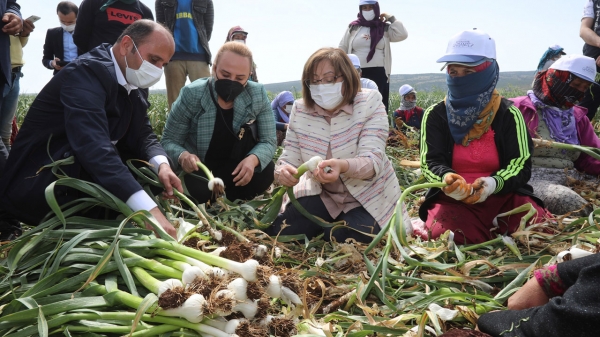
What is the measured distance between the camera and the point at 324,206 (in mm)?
2854

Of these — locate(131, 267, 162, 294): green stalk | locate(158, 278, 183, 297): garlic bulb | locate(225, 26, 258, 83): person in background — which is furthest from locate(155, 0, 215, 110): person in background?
locate(158, 278, 183, 297): garlic bulb

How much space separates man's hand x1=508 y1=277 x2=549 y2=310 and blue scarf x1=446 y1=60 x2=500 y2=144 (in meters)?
1.27

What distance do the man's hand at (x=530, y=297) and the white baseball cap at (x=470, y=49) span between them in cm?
134

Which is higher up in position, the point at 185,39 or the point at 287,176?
the point at 185,39

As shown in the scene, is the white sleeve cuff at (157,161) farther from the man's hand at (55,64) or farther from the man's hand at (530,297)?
the man's hand at (55,64)

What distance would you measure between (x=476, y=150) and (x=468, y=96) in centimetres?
30

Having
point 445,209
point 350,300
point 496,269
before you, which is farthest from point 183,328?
point 445,209

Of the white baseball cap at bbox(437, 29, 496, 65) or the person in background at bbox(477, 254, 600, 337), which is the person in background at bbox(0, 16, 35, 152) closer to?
the white baseball cap at bbox(437, 29, 496, 65)

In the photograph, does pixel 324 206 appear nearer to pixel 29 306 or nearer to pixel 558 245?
pixel 558 245

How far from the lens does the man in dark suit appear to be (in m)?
2.07

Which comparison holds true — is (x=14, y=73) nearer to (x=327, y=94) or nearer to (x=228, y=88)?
(x=228, y=88)

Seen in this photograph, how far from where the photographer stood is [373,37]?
221 inches

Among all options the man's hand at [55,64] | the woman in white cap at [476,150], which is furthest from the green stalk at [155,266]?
the man's hand at [55,64]

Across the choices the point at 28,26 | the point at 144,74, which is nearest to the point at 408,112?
the point at 28,26
